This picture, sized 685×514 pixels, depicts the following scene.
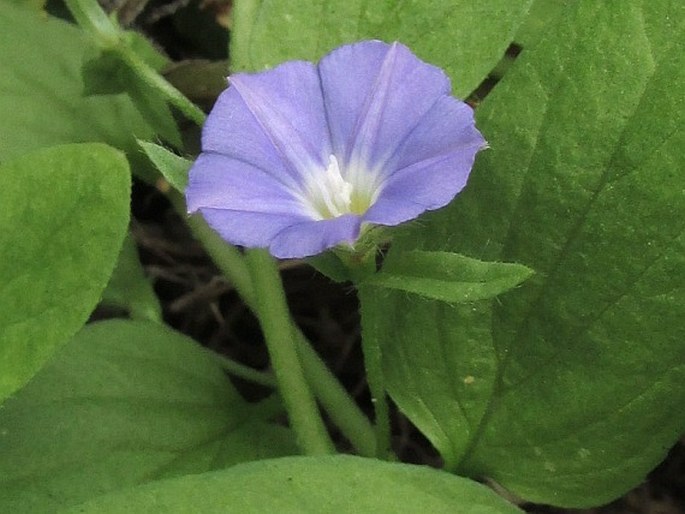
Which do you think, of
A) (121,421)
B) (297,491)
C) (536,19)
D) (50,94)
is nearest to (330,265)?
(297,491)

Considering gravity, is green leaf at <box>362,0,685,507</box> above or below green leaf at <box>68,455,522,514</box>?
above

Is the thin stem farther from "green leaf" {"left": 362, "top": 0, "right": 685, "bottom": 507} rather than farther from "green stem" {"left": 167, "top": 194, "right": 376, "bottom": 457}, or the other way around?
"green leaf" {"left": 362, "top": 0, "right": 685, "bottom": 507}

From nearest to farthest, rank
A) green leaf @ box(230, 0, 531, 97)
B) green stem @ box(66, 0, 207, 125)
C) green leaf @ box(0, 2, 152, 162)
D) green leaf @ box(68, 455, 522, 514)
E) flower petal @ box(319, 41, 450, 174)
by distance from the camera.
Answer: green leaf @ box(68, 455, 522, 514) < flower petal @ box(319, 41, 450, 174) < green leaf @ box(230, 0, 531, 97) < green stem @ box(66, 0, 207, 125) < green leaf @ box(0, 2, 152, 162)

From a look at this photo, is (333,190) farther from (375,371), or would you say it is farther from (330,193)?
(375,371)

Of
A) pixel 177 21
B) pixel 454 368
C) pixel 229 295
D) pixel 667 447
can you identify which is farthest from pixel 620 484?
pixel 177 21

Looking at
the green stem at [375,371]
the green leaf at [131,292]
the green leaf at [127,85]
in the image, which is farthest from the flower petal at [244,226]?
the green leaf at [131,292]

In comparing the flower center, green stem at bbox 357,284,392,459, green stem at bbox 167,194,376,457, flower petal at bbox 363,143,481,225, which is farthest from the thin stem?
flower petal at bbox 363,143,481,225

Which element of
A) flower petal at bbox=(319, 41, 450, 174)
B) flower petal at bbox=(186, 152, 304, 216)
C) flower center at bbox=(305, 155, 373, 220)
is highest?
flower petal at bbox=(319, 41, 450, 174)
